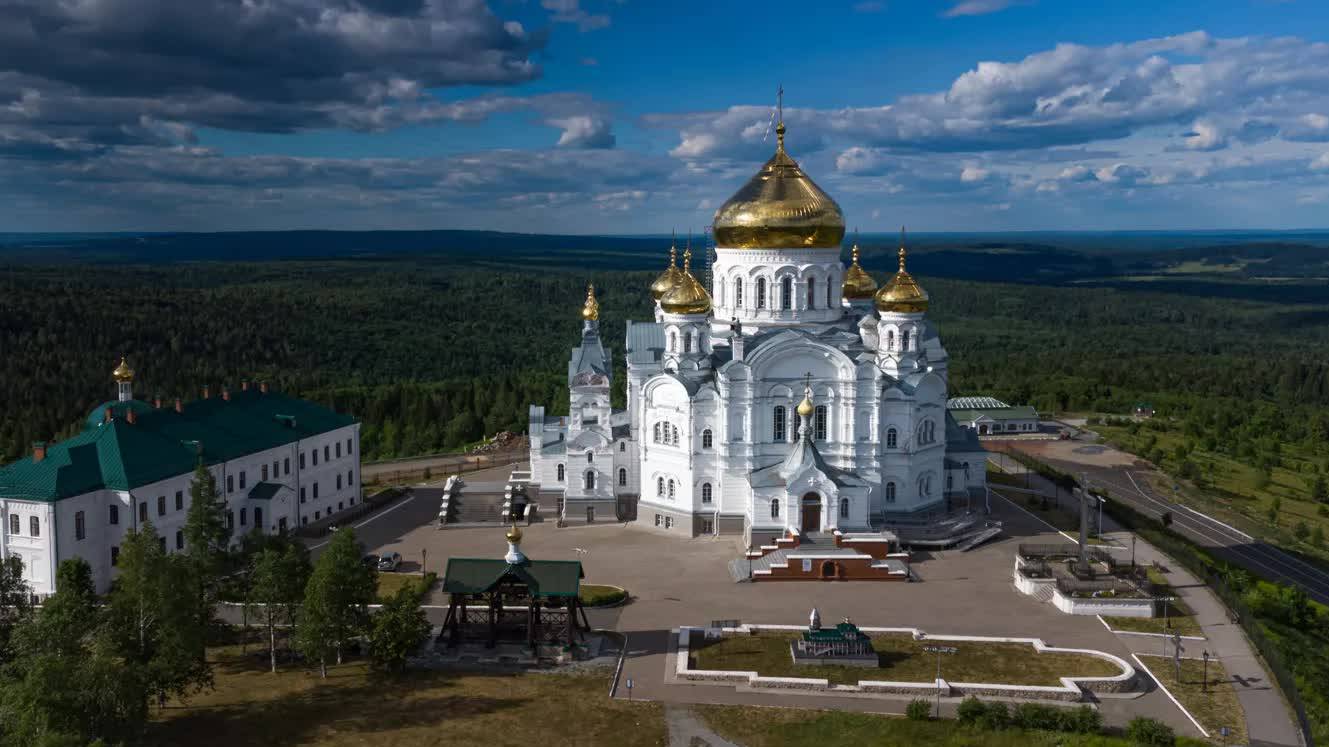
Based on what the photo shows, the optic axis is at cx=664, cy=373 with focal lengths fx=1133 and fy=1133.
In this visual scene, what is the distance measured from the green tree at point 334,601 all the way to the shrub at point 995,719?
1346cm

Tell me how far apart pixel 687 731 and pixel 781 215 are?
19.8 m

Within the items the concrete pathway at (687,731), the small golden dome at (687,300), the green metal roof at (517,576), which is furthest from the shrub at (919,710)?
the small golden dome at (687,300)

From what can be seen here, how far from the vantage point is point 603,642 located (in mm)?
27406

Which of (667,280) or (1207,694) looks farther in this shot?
(667,280)

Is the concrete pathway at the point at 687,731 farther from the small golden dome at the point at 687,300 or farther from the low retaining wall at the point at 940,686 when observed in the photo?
the small golden dome at the point at 687,300

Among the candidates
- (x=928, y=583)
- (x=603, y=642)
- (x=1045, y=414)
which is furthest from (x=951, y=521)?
(x=1045, y=414)

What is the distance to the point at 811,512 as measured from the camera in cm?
3544

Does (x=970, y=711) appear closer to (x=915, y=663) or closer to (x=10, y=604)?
(x=915, y=663)

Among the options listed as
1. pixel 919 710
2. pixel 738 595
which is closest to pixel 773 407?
pixel 738 595

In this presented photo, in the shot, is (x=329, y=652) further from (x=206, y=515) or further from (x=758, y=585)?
(x=758, y=585)

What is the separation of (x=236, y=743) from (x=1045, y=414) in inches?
2174

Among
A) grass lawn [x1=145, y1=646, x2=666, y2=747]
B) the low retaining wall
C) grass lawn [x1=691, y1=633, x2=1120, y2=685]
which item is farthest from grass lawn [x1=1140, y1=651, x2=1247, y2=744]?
grass lawn [x1=145, y1=646, x2=666, y2=747]

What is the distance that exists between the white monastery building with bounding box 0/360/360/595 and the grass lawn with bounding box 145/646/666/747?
6.53 meters

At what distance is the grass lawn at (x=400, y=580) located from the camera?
3161 cm
